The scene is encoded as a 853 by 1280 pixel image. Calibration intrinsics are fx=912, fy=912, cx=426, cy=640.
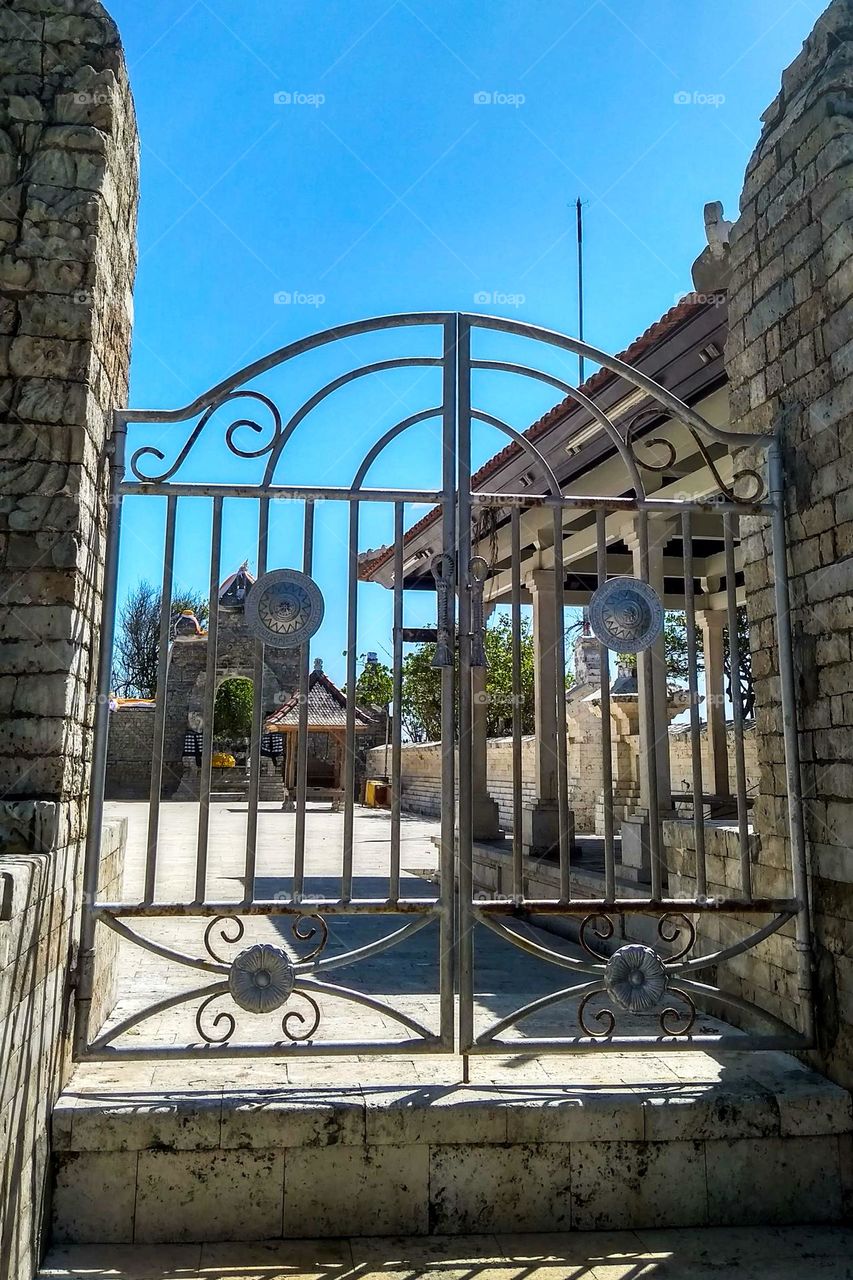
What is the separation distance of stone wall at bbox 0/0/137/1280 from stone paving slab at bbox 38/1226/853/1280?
33 centimetres

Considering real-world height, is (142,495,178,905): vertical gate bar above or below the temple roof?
below

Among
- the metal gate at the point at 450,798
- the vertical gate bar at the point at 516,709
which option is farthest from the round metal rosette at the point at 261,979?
the vertical gate bar at the point at 516,709

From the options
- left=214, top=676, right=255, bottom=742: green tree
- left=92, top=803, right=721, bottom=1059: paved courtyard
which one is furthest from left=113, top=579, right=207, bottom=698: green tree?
left=92, top=803, right=721, bottom=1059: paved courtyard

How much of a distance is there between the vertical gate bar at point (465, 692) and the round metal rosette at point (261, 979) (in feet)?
1.86

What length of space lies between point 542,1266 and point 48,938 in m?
1.62

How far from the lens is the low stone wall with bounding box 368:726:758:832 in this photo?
12232 mm

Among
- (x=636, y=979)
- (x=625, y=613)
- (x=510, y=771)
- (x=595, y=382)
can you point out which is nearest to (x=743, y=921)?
(x=636, y=979)

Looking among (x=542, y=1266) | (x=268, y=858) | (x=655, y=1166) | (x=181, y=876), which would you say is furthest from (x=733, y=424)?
(x=268, y=858)

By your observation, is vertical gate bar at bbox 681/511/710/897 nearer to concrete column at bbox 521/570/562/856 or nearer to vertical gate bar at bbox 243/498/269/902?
vertical gate bar at bbox 243/498/269/902

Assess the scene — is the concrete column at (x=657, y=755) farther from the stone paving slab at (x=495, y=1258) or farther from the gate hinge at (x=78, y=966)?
the gate hinge at (x=78, y=966)

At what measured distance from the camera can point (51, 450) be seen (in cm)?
281

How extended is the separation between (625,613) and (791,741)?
2.42ft

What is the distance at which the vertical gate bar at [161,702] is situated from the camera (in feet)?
9.46

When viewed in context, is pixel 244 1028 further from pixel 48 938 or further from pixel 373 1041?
pixel 48 938
